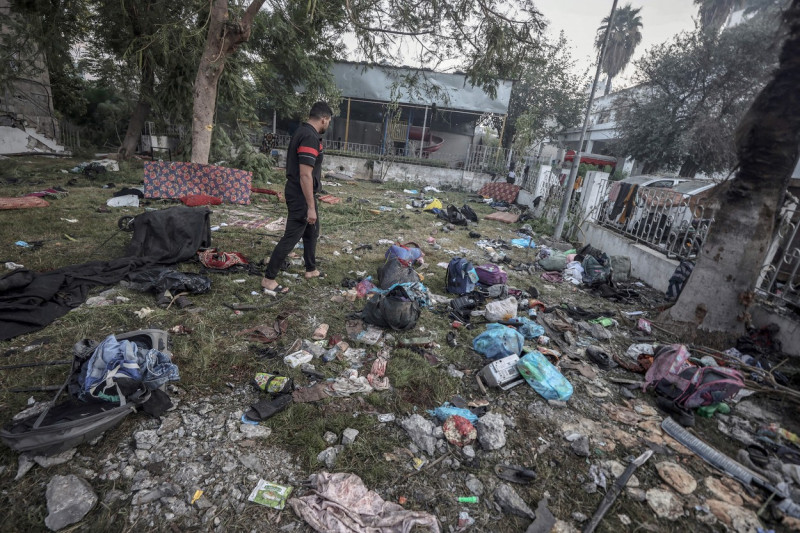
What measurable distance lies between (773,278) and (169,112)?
13854mm

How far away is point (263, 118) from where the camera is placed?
20.2 meters

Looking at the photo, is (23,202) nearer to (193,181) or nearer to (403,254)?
(193,181)

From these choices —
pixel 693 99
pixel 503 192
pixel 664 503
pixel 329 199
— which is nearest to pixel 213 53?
pixel 329 199

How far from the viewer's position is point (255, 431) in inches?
84.8

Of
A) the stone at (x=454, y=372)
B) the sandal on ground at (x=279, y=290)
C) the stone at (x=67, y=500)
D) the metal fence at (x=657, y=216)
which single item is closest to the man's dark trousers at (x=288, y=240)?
the sandal on ground at (x=279, y=290)

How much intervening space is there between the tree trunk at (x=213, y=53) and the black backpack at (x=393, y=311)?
574cm

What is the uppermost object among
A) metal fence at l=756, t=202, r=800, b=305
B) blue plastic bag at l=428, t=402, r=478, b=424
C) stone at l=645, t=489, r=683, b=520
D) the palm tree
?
the palm tree

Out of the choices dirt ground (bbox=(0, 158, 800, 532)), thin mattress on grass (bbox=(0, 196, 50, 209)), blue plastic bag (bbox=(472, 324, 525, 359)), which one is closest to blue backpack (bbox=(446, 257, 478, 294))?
dirt ground (bbox=(0, 158, 800, 532))

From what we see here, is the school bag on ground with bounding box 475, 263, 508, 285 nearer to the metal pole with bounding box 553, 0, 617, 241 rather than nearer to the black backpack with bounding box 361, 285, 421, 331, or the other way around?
the black backpack with bounding box 361, 285, 421, 331

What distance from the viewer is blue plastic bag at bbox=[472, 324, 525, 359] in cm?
313

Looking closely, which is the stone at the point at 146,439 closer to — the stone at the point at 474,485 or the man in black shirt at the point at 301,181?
the stone at the point at 474,485

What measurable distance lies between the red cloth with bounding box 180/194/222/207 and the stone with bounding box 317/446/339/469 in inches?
278

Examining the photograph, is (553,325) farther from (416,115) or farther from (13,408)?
(416,115)

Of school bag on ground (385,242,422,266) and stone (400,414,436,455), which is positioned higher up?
school bag on ground (385,242,422,266)
